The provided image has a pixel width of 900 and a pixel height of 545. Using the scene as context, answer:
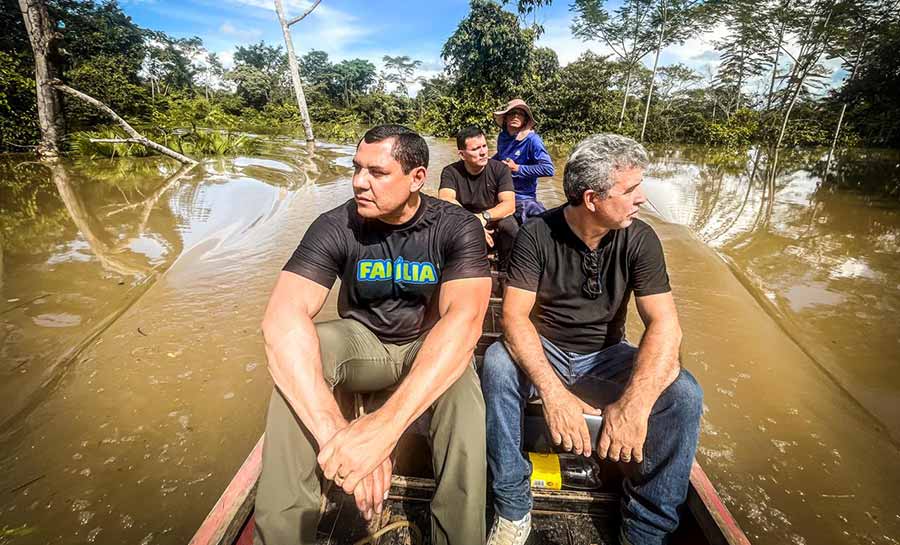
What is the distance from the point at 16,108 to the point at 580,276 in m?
16.7

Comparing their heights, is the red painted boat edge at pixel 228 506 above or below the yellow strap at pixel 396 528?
above

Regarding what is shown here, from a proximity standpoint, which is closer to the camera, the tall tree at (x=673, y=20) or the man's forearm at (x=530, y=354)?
the man's forearm at (x=530, y=354)

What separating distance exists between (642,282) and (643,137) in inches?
1011

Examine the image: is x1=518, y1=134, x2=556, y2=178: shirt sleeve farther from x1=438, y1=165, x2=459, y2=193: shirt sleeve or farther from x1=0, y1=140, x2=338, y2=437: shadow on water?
x1=0, y1=140, x2=338, y2=437: shadow on water

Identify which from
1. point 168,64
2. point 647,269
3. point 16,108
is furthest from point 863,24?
point 168,64

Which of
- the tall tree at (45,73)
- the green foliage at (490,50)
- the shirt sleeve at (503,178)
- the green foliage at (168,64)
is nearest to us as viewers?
the shirt sleeve at (503,178)

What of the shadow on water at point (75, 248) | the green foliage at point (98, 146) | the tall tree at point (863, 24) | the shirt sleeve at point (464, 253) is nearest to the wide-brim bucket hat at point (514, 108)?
the shirt sleeve at point (464, 253)

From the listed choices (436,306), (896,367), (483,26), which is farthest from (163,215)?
(483,26)

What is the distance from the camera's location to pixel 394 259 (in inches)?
70.9

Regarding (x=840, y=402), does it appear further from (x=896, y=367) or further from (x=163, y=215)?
(x=163, y=215)

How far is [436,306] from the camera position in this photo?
6.22 feet

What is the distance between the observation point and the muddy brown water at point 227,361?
2084 mm

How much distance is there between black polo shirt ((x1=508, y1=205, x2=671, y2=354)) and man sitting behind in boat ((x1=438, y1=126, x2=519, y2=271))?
167 centimetres

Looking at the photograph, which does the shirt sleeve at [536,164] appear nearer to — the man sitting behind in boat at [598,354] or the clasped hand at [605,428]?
the man sitting behind in boat at [598,354]
